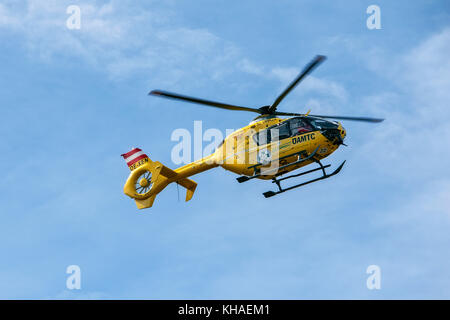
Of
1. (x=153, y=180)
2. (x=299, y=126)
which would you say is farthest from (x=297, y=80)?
(x=153, y=180)

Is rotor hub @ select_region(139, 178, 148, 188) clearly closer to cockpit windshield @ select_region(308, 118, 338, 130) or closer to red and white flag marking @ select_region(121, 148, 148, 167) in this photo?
red and white flag marking @ select_region(121, 148, 148, 167)

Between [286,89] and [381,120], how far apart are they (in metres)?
4.87

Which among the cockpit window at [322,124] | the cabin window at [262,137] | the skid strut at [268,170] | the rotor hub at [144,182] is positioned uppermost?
the cockpit window at [322,124]

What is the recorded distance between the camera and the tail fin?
32.6 m

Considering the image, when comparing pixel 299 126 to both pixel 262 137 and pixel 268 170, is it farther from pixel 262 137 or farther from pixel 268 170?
pixel 268 170

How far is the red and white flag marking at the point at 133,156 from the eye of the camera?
109 ft

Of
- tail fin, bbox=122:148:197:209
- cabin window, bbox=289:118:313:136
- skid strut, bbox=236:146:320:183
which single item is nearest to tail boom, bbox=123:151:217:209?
tail fin, bbox=122:148:197:209

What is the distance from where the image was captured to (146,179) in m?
33.1

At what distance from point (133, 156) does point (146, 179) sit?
1.48 meters

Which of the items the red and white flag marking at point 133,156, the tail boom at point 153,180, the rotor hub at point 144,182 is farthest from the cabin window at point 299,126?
the rotor hub at point 144,182

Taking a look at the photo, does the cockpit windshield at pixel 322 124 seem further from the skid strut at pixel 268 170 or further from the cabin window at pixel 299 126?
the skid strut at pixel 268 170
